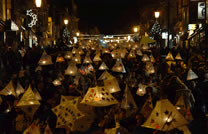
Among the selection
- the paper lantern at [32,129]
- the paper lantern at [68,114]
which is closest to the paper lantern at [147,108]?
the paper lantern at [68,114]

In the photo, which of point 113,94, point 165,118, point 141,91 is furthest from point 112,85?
point 165,118

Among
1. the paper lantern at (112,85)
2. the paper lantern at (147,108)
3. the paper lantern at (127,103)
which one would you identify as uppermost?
the paper lantern at (112,85)

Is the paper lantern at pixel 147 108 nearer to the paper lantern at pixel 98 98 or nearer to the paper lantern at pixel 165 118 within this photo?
the paper lantern at pixel 98 98

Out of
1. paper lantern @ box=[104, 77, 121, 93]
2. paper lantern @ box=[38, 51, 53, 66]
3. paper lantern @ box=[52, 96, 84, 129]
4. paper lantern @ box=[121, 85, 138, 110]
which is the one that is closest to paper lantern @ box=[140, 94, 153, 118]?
paper lantern @ box=[121, 85, 138, 110]

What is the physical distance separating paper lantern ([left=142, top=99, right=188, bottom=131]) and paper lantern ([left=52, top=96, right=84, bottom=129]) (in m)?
1.66

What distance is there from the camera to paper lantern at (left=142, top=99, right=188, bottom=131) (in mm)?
5633

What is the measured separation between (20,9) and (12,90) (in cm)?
1693

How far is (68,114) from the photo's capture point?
6848mm

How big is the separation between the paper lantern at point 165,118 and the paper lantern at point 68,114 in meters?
1.66

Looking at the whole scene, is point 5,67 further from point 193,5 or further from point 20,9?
point 193,5

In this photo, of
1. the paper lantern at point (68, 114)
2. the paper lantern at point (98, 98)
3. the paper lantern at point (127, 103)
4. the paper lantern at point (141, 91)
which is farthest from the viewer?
the paper lantern at point (141, 91)

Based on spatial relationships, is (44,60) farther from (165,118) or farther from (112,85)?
(165,118)

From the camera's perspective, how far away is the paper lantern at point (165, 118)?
563cm

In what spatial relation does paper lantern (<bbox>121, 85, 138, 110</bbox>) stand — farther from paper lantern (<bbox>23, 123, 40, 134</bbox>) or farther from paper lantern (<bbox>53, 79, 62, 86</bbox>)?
paper lantern (<bbox>53, 79, 62, 86</bbox>)
